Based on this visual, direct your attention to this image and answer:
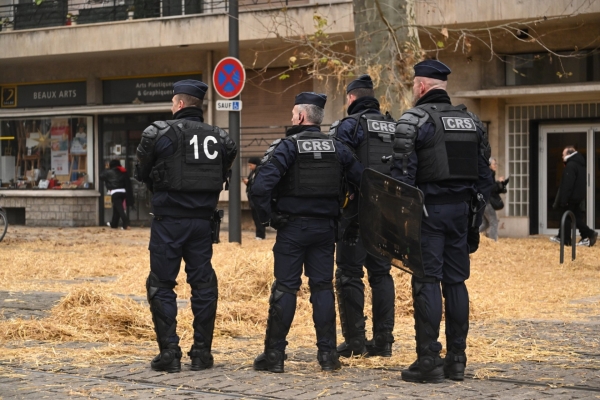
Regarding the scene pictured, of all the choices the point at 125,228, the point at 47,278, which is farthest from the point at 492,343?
the point at 125,228

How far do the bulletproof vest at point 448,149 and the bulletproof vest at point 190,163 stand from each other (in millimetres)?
1540

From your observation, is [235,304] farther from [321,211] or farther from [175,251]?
[321,211]

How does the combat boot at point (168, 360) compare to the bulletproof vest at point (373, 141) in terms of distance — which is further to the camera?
the bulletproof vest at point (373, 141)

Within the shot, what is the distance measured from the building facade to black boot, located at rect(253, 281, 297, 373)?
36.4 ft

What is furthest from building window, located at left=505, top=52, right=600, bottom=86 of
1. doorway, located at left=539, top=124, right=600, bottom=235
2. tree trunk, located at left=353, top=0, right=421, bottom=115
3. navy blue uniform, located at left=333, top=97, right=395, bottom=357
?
navy blue uniform, located at left=333, top=97, right=395, bottom=357

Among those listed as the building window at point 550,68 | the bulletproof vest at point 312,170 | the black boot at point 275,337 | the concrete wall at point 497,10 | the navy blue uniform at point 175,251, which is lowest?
the black boot at point 275,337

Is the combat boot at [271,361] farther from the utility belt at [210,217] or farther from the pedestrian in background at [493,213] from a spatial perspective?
the pedestrian in background at [493,213]

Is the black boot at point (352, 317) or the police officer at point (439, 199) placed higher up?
the police officer at point (439, 199)

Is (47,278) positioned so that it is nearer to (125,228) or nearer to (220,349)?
(220,349)

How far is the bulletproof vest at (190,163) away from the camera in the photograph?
7500 mm

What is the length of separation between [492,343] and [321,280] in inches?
71.7

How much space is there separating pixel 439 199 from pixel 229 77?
10030 millimetres

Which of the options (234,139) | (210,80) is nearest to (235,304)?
(234,139)

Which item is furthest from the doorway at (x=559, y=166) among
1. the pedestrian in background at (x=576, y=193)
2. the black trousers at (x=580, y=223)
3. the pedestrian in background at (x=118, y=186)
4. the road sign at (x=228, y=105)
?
the pedestrian in background at (x=118, y=186)
